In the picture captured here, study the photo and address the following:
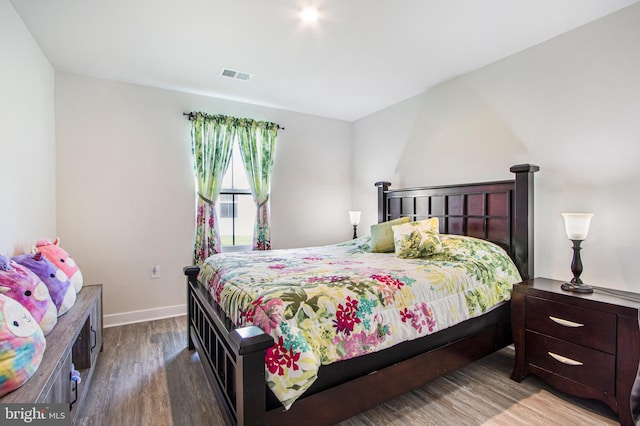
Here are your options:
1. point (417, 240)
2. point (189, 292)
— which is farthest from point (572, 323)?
point (189, 292)

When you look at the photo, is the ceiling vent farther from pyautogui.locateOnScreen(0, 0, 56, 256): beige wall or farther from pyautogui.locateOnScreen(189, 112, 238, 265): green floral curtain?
pyautogui.locateOnScreen(0, 0, 56, 256): beige wall

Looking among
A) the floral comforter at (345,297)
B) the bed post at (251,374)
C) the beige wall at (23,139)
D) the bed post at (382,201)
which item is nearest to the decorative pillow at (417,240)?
the floral comforter at (345,297)

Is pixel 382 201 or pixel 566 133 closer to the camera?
pixel 566 133

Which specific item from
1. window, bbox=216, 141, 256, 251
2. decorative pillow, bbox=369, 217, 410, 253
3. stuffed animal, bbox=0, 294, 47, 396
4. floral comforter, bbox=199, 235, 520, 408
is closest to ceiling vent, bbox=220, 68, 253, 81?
window, bbox=216, 141, 256, 251

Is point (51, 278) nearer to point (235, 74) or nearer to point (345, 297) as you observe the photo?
point (345, 297)

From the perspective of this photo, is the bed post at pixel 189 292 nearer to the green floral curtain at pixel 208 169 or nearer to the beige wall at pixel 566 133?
the green floral curtain at pixel 208 169

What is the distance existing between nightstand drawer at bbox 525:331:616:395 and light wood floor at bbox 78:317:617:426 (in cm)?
19

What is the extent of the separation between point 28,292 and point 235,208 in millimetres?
2599

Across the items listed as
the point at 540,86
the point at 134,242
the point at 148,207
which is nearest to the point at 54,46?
the point at 148,207

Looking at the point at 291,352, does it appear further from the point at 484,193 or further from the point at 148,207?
the point at 148,207

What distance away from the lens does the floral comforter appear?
4.61 feet

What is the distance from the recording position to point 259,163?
13.3 feet

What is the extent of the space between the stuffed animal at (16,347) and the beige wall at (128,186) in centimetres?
230

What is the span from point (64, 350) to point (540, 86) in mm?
3702
